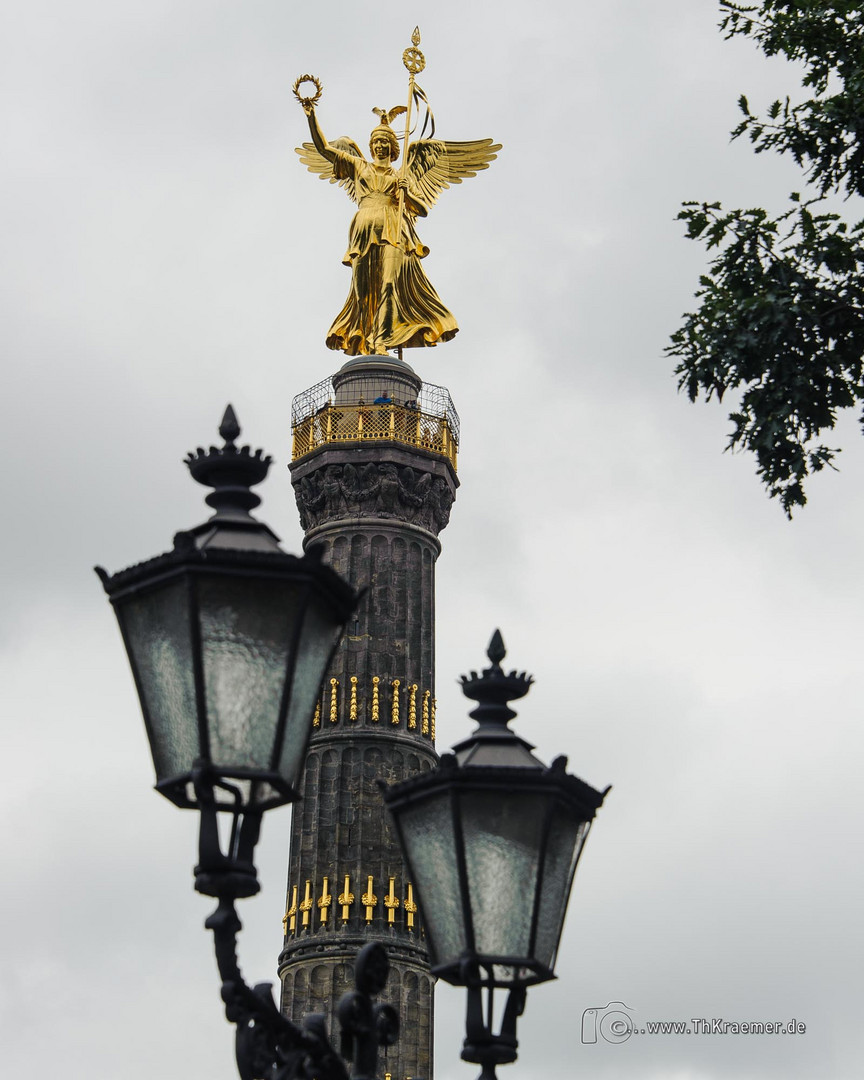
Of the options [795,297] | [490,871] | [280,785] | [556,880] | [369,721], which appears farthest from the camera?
[369,721]

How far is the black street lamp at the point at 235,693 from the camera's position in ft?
20.4

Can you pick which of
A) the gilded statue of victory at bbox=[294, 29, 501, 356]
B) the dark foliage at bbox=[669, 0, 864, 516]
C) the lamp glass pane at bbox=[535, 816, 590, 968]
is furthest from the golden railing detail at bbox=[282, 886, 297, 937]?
the lamp glass pane at bbox=[535, 816, 590, 968]

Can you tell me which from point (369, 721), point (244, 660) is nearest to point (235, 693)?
point (244, 660)

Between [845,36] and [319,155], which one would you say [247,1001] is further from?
[319,155]

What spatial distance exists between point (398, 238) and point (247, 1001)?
149 ft

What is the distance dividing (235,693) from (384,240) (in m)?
44.8

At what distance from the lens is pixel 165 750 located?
6.38 m

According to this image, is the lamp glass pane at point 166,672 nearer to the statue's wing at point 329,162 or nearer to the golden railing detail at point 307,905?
the golden railing detail at point 307,905

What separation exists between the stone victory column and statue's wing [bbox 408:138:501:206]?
4 centimetres

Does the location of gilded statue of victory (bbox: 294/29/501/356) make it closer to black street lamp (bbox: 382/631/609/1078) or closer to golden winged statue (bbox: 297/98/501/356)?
golden winged statue (bbox: 297/98/501/356)

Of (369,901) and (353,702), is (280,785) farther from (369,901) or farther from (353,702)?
(353,702)

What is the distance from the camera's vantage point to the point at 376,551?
47781mm

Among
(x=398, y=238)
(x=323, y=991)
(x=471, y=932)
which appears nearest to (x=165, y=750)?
(x=471, y=932)

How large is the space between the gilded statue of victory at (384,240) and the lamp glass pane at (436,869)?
141 ft
